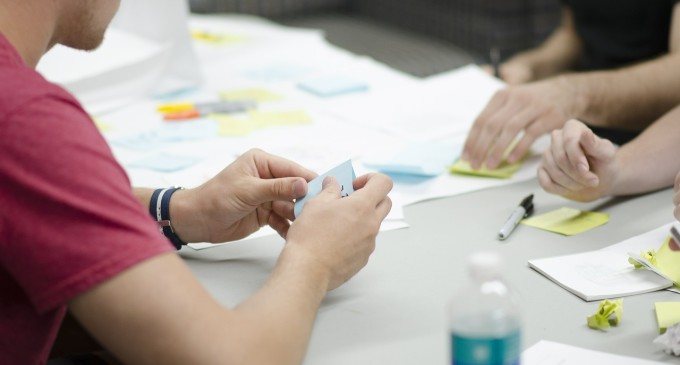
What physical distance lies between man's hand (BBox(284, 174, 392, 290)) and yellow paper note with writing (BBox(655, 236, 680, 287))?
37 centimetres

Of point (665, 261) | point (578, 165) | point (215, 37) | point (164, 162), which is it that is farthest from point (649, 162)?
point (215, 37)

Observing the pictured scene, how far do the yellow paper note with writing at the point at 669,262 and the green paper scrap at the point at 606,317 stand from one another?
133 millimetres

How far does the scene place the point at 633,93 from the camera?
176 cm

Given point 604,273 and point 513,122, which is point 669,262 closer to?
point 604,273

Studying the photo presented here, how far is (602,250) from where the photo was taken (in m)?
1.19

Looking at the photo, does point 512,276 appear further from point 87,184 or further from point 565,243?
point 87,184

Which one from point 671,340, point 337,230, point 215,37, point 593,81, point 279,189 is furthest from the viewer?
point 215,37

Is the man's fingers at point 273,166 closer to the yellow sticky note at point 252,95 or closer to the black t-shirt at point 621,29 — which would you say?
the yellow sticky note at point 252,95

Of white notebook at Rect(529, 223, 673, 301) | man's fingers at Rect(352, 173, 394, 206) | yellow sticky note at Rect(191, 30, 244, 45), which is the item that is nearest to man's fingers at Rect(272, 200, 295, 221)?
man's fingers at Rect(352, 173, 394, 206)

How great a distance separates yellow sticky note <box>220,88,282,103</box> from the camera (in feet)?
6.47

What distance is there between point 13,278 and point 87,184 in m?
0.16

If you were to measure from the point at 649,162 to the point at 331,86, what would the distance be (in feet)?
2.72

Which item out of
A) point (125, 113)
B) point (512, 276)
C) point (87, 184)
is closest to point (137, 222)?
point (87, 184)

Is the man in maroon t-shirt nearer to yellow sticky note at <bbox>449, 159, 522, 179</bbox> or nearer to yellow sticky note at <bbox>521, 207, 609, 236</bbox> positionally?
yellow sticky note at <bbox>521, 207, 609, 236</bbox>
